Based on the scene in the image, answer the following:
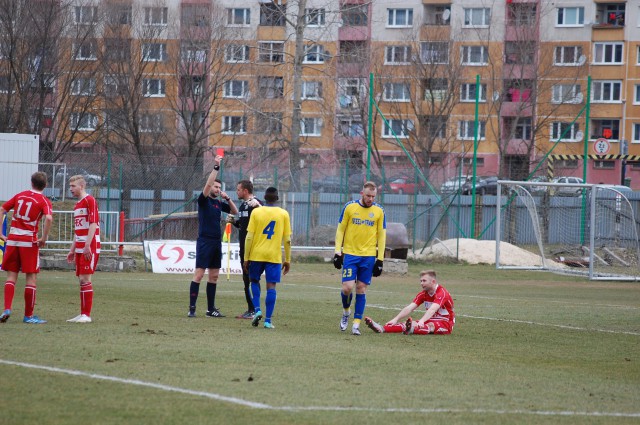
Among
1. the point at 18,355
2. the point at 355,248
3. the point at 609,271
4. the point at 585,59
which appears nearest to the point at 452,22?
the point at 585,59

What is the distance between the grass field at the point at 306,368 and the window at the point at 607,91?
6049cm

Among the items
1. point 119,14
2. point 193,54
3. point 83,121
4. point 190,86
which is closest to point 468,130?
point 190,86

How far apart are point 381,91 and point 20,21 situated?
21527 mm

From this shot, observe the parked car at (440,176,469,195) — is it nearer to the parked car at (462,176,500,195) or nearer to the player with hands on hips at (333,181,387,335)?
the parked car at (462,176,500,195)

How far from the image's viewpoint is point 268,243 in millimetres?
14461

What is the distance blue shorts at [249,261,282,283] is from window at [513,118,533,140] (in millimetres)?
50021

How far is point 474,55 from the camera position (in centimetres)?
6650

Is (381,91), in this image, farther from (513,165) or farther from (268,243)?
(268,243)

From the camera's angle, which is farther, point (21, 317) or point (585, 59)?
point (585, 59)

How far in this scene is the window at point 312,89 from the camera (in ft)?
211

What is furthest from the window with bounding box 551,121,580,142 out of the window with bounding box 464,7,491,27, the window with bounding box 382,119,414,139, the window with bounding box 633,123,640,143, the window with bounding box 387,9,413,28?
the window with bounding box 387,9,413,28

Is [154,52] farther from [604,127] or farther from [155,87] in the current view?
[604,127]

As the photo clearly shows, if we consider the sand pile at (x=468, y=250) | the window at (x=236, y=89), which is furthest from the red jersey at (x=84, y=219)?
the window at (x=236, y=89)

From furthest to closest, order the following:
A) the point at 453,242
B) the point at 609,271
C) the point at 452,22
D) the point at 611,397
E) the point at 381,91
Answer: the point at 452,22, the point at 381,91, the point at 453,242, the point at 609,271, the point at 611,397
